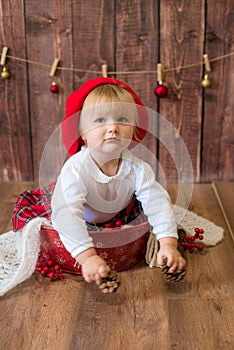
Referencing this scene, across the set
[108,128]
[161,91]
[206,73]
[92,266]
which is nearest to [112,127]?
[108,128]

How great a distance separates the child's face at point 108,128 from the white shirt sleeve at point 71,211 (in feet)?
0.30

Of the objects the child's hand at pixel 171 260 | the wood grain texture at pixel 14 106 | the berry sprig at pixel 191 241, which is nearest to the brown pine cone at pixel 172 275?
the child's hand at pixel 171 260

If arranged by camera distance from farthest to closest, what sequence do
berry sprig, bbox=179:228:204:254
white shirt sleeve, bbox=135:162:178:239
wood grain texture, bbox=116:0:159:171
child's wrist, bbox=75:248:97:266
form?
wood grain texture, bbox=116:0:159:171, berry sprig, bbox=179:228:204:254, white shirt sleeve, bbox=135:162:178:239, child's wrist, bbox=75:248:97:266

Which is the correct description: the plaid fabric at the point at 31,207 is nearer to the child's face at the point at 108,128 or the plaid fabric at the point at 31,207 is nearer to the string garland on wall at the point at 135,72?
the child's face at the point at 108,128

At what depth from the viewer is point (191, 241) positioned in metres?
1.52

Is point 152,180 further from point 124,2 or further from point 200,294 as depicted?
point 124,2

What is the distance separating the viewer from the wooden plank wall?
1884 mm

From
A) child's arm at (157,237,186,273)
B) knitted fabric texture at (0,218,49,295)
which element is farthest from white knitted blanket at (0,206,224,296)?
A: child's arm at (157,237,186,273)

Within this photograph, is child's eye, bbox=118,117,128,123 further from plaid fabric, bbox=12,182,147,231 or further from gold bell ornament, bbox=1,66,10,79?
gold bell ornament, bbox=1,66,10,79

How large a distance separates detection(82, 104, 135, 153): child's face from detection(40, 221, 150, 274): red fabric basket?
205 millimetres

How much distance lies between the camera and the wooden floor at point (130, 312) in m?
1.11

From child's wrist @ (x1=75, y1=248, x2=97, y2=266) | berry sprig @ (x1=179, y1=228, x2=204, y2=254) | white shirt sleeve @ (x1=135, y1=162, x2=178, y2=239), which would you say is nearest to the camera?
child's wrist @ (x1=75, y1=248, x2=97, y2=266)

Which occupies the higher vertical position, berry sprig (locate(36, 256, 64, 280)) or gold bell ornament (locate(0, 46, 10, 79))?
gold bell ornament (locate(0, 46, 10, 79))

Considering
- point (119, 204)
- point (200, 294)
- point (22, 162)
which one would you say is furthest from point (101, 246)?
point (22, 162)
